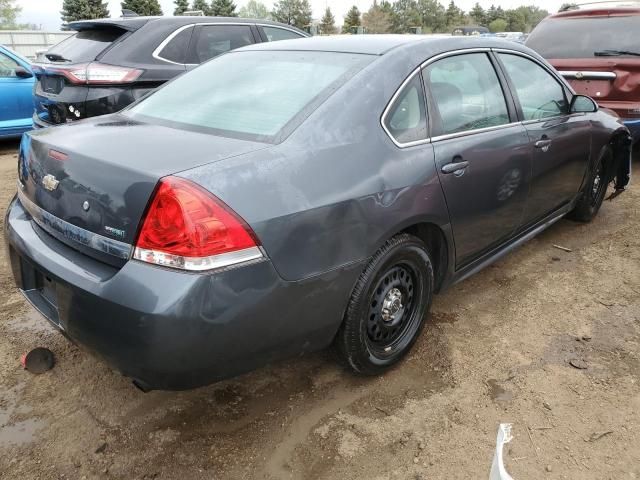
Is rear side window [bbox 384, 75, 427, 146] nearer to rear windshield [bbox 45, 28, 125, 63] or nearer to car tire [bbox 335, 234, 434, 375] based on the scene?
car tire [bbox 335, 234, 434, 375]

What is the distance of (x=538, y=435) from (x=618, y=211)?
12.0ft

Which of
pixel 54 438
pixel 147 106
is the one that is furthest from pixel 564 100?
pixel 54 438

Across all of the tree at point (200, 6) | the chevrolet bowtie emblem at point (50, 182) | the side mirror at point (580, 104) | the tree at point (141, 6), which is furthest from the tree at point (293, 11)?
the chevrolet bowtie emblem at point (50, 182)

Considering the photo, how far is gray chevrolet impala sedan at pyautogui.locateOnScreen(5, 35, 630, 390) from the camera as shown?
1.87 metres

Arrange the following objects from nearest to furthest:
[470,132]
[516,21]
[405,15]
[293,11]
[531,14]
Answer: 1. [470,132]
2. [293,11]
3. [405,15]
4. [516,21]
5. [531,14]

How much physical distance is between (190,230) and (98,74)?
13.0 feet

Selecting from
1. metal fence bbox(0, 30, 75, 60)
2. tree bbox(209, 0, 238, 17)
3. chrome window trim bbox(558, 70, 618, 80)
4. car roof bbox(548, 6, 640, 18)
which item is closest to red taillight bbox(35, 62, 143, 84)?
chrome window trim bbox(558, 70, 618, 80)

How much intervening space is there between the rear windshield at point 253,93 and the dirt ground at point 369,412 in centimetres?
112

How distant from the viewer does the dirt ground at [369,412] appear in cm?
215

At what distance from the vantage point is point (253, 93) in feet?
8.53

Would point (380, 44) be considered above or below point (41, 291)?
above

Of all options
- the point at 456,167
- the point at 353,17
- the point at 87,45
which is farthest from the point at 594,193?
the point at 353,17

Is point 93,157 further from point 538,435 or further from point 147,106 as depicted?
point 538,435

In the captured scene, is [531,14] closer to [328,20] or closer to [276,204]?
[328,20]
